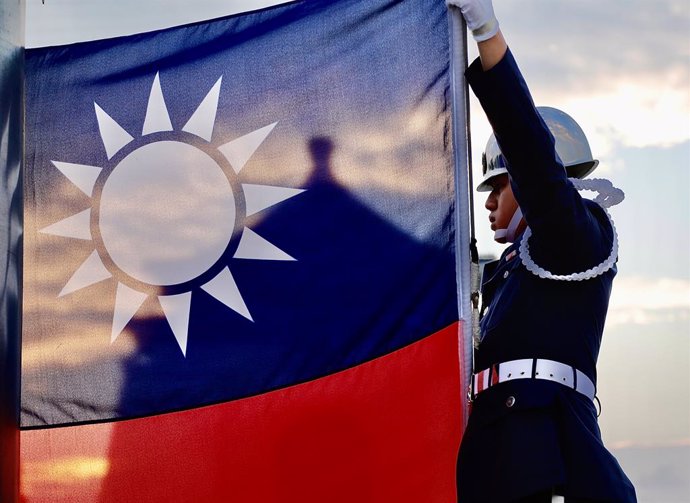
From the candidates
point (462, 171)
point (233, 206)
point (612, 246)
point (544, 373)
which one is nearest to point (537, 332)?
point (544, 373)

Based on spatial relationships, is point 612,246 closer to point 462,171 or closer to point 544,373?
point 544,373

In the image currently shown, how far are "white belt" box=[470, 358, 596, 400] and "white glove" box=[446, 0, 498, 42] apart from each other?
1.19m

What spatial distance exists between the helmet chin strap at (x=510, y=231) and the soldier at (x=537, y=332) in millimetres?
148

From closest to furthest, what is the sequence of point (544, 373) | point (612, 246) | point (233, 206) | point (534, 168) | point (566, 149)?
1. point (534, 168)
2. point (544, 373)
3. point (612, 246)
4. point (566, 149)
5. point (233, 206)

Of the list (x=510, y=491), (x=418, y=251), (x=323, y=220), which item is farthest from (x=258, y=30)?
(x=510, y=491)

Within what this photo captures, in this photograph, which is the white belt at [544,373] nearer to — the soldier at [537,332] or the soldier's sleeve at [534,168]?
the soldier at [537,332]

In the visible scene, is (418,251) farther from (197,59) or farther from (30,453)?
(30,453)

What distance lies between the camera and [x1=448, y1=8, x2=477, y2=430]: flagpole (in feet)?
15.6

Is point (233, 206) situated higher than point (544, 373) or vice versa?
point (233, 206)

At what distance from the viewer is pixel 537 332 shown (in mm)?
4242

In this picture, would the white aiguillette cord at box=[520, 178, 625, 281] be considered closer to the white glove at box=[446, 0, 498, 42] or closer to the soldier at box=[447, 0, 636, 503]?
the soldier at box=[447, 0, 636, 503]

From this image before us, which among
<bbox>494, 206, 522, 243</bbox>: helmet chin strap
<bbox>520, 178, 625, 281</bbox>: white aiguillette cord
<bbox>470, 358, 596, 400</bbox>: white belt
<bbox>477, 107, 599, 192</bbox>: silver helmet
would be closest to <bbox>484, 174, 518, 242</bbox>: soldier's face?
<bbox>494, 206, 522, 243</bbox>: helmet chin strap

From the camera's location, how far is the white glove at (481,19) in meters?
4.23

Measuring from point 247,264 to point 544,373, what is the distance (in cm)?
153
